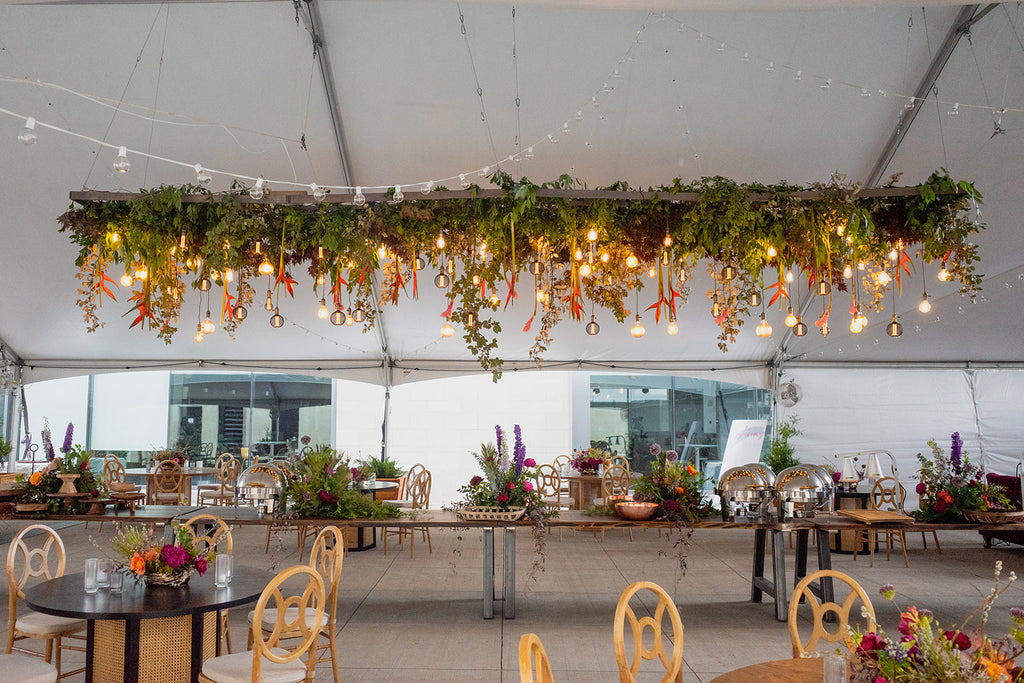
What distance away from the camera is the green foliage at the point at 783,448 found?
10.3 meters

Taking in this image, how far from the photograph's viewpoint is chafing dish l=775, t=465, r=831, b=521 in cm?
589

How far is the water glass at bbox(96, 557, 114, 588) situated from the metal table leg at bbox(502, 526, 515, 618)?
284cm

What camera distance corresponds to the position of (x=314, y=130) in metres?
6.88

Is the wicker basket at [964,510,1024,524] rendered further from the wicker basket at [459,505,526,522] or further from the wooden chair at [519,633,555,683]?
the wooden chair at [519,633,555,683]

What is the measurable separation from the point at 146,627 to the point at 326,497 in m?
2.38

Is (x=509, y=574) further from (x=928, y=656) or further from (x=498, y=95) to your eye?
(x=928, y=656)

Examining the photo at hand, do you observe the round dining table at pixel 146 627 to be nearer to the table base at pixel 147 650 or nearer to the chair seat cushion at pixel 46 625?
the table base at pixel 147 650

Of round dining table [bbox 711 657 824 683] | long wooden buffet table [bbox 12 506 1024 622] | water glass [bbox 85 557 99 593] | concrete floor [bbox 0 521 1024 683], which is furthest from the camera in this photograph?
long wooden buffet table [bbox 12 506 1024 622]

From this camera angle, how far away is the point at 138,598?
144 inches


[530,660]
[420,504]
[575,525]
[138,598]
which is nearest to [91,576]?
[138,598]

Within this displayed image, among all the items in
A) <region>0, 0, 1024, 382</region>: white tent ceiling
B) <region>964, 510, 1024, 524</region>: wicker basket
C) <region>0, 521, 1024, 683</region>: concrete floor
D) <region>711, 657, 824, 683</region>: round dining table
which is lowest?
<region>0, 521, 1024, 683</region>: concrete floor

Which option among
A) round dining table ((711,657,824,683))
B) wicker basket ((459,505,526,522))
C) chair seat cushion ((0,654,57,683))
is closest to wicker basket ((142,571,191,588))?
chair seat cushion ((0,654,57,683))

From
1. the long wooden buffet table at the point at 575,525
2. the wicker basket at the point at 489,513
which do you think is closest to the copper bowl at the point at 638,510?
the long wooden buffet table at the point at 575,525

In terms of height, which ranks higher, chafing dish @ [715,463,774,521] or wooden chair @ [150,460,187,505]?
chafing dish @ [715,463,774,521]
